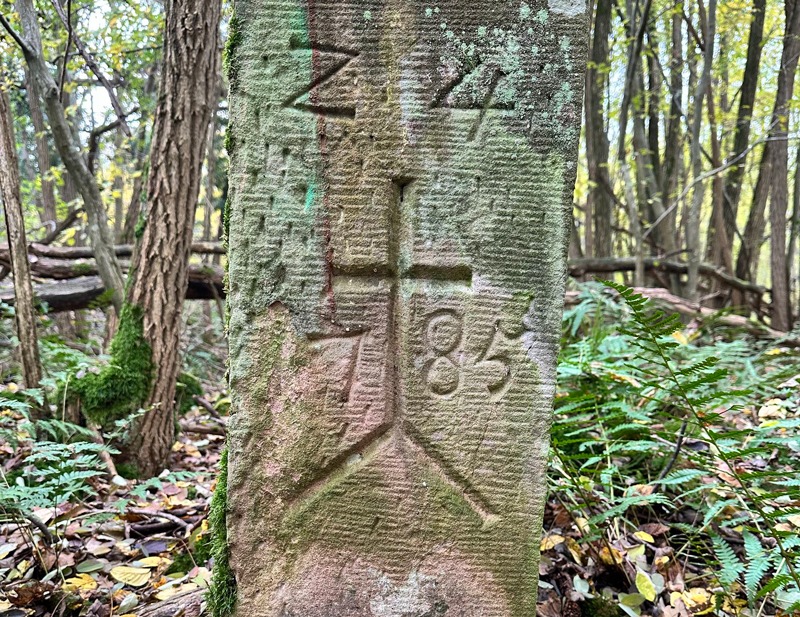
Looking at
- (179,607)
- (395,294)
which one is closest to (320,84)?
(395,294)

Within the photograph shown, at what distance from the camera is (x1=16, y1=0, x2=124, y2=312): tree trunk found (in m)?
3.30

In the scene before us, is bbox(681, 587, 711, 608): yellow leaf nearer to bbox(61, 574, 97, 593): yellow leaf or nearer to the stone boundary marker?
the stone boundary marker

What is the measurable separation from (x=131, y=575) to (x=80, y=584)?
0.17 metres

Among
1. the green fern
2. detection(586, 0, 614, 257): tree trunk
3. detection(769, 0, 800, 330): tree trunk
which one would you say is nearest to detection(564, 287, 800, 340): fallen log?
detection(769, 0, 800, 330): tree trunk

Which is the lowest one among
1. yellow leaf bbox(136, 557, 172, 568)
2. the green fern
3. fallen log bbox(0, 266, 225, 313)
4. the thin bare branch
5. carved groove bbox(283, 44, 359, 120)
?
yellow leaf bbox(136, 557, 172, 568)

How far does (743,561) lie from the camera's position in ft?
7.41

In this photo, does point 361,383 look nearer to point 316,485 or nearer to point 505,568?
point 316,485

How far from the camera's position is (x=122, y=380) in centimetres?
316

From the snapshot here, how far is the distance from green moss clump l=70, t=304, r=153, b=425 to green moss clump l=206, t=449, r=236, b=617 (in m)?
1.57

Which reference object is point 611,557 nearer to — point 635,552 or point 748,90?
point 635,552

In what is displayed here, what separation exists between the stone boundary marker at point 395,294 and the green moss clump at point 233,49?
1cm

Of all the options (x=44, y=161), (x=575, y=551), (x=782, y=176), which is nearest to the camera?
(x=575, y=551)

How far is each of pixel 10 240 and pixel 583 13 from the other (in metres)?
2.56

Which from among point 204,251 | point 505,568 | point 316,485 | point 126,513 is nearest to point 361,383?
point 316,485
